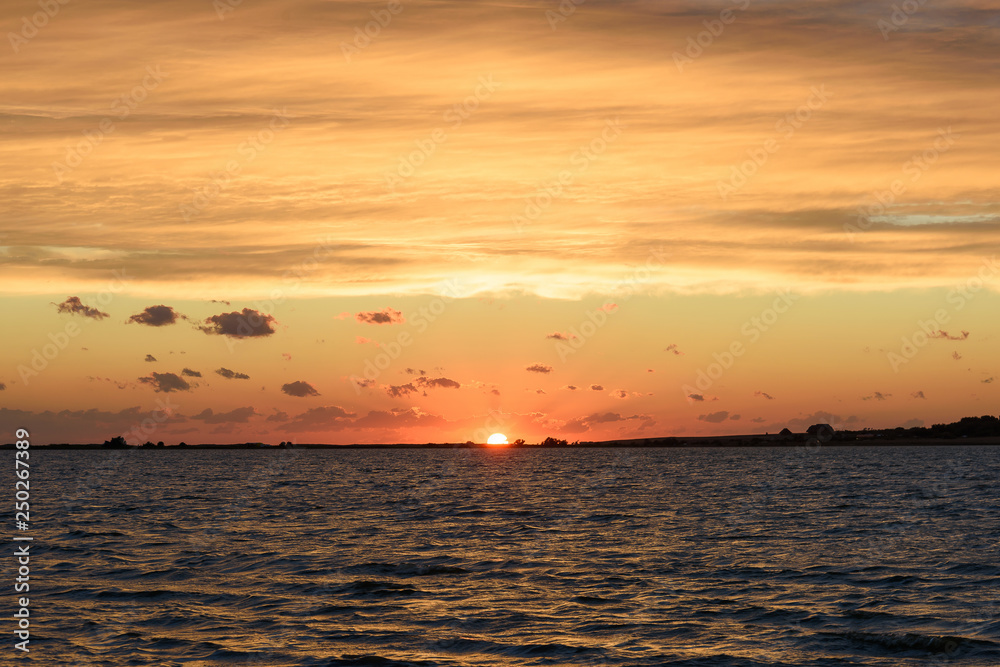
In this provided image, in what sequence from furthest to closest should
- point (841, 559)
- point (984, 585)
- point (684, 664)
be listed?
point (841, 559) → point (984, 585) → point (684, 664)

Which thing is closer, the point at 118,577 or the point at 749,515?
the point at 118,577

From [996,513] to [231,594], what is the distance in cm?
5263

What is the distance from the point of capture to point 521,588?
36.1m

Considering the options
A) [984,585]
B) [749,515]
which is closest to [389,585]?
[984,585]

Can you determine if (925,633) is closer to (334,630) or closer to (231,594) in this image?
(334,630)

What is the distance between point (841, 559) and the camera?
1665 inches

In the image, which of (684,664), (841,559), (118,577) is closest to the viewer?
(684,664)

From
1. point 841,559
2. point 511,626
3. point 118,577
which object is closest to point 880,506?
point 841,559

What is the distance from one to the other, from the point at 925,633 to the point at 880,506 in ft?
153

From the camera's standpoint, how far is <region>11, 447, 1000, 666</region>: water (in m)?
27.0

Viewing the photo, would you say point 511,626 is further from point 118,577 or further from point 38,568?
point 38,568

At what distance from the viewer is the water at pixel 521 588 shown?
27.0 meters

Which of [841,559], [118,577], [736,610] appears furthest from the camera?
[841,559]

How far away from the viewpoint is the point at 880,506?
71.4 m
